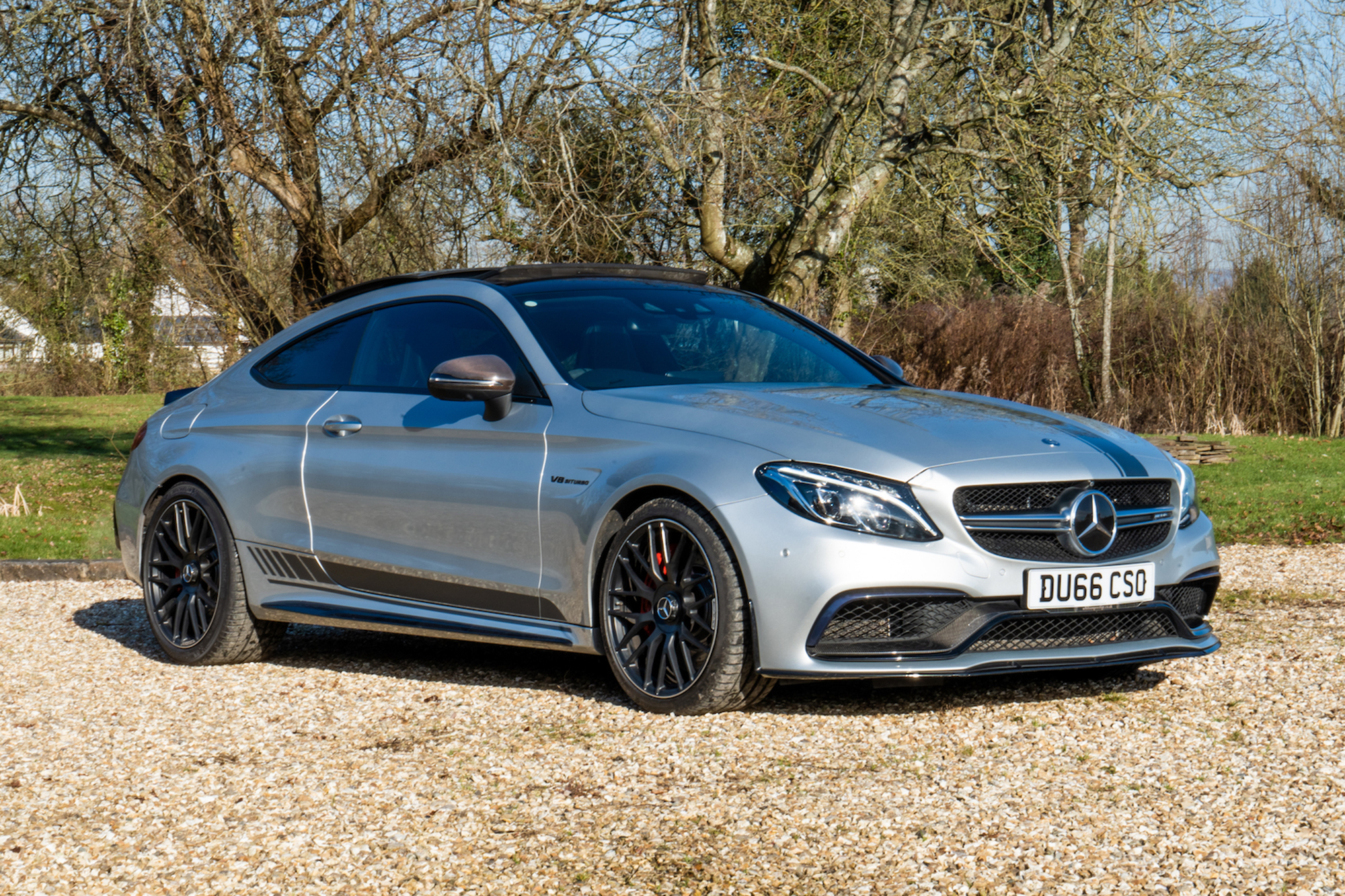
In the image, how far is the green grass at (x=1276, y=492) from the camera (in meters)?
11.3

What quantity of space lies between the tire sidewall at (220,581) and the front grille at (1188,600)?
400 centimetres

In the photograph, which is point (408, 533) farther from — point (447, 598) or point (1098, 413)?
point (1098, 413)

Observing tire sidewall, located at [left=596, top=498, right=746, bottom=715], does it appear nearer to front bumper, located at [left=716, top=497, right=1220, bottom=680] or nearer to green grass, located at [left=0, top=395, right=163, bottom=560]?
front bumper, located at [left=716, top=497, right=1220, bottom=680]

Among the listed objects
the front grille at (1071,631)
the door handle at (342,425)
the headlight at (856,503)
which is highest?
the door handle at (342,425)

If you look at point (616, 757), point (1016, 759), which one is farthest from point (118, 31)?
point (1016, 759)

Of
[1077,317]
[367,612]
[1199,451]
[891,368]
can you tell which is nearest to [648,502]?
[367,612]

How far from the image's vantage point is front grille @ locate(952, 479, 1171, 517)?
455 cm

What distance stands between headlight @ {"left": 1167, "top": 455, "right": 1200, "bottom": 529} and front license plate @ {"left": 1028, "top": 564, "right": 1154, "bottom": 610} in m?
0.41

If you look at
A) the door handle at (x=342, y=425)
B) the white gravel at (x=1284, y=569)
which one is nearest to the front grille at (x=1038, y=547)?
the door handle at (x=342, y=425)

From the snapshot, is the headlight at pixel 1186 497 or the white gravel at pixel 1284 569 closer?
the headlight at pixel 1186 497

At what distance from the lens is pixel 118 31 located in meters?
11.4

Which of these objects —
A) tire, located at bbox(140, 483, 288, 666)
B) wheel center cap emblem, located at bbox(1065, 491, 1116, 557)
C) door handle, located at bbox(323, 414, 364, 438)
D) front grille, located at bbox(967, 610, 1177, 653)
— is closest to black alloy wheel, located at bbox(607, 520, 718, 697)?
front grille, located at bbox(967, 610, 1177, 653)

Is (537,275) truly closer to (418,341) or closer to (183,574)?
(418,341)

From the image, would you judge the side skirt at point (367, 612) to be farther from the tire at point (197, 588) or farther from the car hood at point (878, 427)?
the car hood at point (878, 427)
